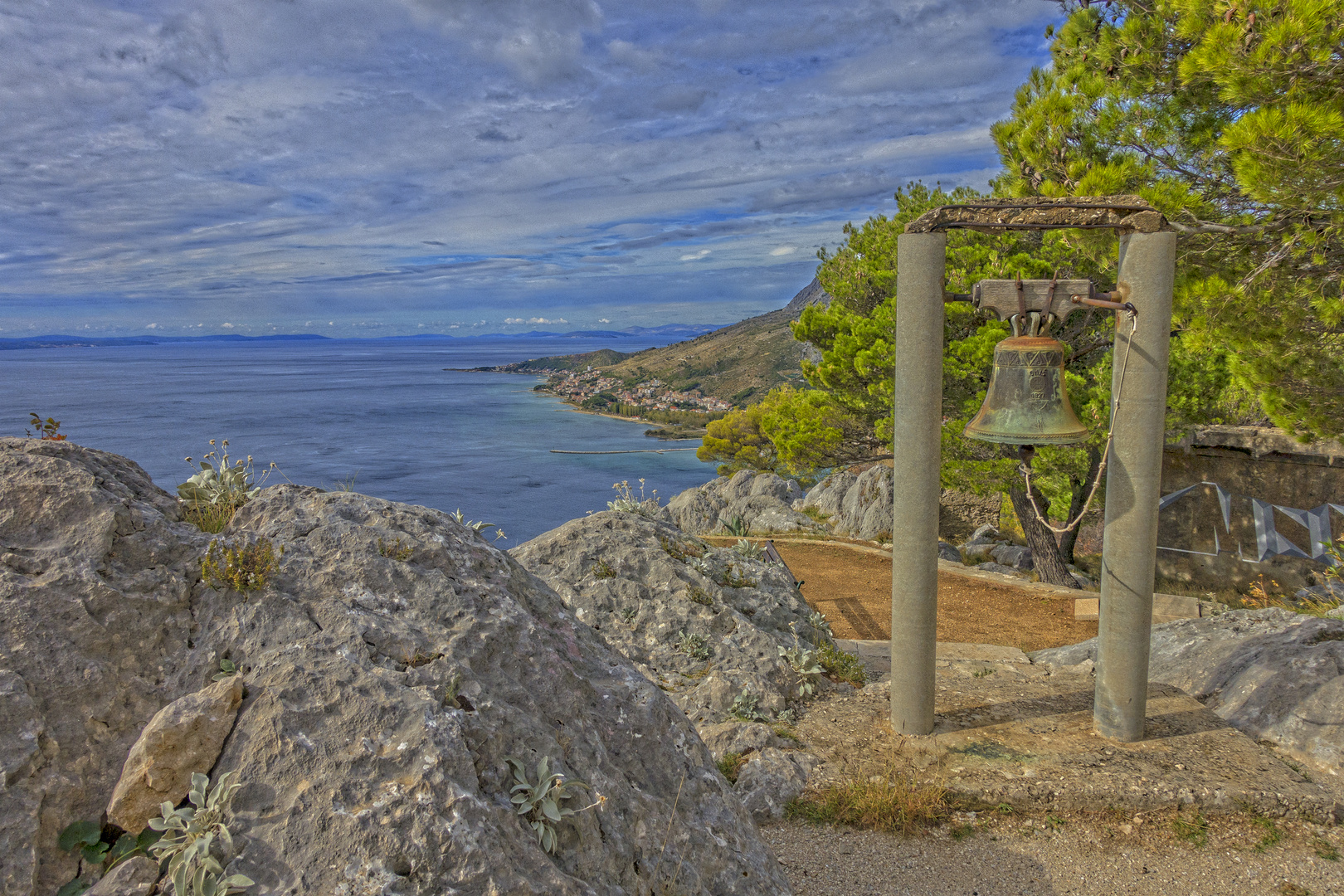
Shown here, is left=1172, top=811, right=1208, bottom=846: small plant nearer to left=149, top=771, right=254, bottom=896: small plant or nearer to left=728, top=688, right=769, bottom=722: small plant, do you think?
left=728, top=688, right=769, bottom=722: small plant

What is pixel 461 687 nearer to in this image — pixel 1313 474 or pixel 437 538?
pixel 437 538

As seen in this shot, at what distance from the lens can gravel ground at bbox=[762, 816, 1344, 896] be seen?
13.2 ft

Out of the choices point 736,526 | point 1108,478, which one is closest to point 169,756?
point 1108,478

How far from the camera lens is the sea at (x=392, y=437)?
43125mm

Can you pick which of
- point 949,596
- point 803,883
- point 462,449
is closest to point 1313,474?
point 949,596

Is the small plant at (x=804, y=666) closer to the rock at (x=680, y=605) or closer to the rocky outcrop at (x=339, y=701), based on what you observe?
the rock at (x=680, y=605)

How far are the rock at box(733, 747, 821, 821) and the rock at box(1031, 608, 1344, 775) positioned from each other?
319cm

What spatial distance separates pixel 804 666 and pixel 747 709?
2.53 feet

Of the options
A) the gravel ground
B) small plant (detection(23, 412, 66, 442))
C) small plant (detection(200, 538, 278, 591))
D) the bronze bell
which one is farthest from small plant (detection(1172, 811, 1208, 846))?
small plant (detection(23, 412, 66, 442))

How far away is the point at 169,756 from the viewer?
195 centimetres

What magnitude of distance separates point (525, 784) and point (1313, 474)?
16185mm

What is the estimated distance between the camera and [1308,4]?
4336mm

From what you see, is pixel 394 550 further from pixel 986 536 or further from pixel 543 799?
pixel 986 536

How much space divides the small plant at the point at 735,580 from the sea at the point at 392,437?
14.7ft
